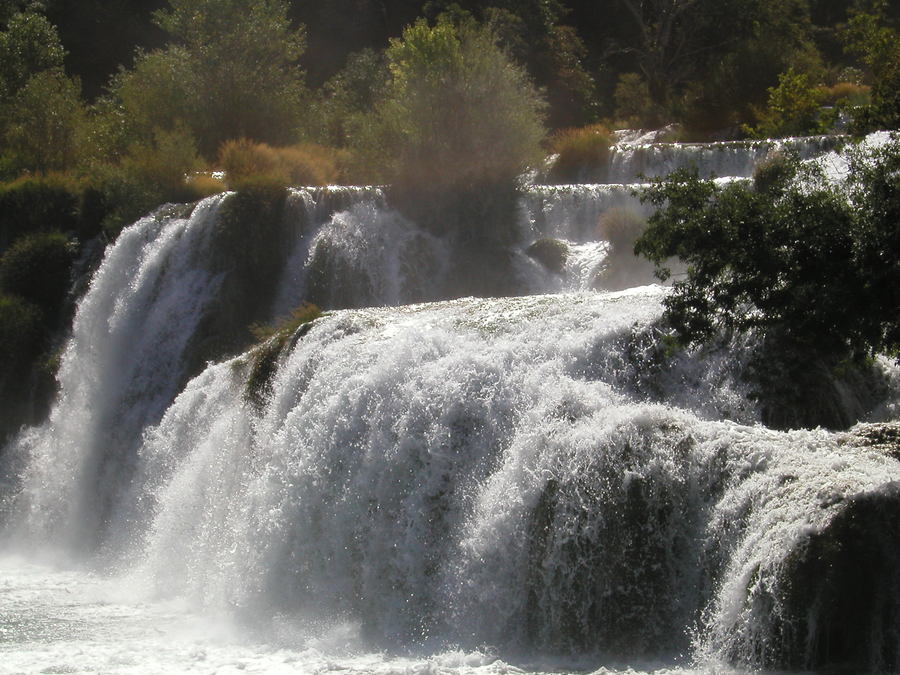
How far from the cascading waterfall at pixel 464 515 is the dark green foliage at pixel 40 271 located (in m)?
4.91

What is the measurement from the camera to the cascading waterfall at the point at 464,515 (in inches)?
341

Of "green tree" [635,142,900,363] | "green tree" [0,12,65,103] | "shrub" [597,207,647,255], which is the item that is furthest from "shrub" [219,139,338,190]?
"green tree" [635,142,900,363]

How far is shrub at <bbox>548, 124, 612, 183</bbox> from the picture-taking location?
25.7 m

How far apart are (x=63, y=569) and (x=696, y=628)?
11334mm

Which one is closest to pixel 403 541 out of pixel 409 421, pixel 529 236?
pixel 409 421

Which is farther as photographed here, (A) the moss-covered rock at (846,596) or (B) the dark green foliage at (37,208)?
(B) the dark green foliage at (37,208)

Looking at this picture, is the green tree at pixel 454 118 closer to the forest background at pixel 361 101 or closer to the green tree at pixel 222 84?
the forest background at pixel 361 101

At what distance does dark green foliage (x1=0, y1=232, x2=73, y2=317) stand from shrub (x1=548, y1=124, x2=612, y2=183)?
11169 millimetres

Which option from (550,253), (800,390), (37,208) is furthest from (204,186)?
(800,390)

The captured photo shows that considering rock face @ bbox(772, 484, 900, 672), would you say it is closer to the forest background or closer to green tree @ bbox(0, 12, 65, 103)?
the forest background

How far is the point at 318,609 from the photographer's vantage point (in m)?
12.2

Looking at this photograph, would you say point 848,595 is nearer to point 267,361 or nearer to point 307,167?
point 267,361

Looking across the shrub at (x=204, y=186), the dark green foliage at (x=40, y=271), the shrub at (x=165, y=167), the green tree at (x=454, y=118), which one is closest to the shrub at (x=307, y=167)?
the shrub at (x=204, y=186)

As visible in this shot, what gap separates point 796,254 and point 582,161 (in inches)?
654
